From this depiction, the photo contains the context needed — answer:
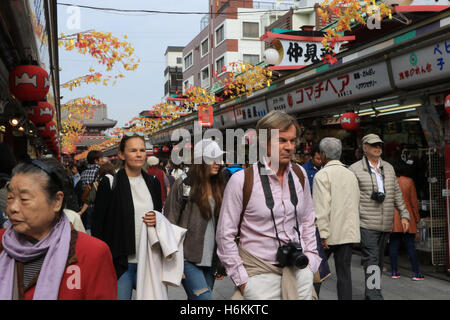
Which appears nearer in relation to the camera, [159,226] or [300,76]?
[159,226]

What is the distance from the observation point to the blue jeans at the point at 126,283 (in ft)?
12.1

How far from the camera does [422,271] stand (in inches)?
294

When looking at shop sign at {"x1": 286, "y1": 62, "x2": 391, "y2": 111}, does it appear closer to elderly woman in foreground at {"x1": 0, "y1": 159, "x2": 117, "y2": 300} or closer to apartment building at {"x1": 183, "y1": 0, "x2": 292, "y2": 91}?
elderly woman in foreground at {"x1": 0, "y1": 159, "x2": 117, "y2": 300}

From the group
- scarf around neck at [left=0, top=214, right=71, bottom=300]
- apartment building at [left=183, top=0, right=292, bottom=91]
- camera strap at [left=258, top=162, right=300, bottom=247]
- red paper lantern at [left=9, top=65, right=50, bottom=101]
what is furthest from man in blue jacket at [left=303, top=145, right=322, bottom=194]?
apartment building at [left=183, top=0, right=292, bottom=91]

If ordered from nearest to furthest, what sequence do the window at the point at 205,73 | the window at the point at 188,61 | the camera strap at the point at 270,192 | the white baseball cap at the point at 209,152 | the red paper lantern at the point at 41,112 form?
the camera strap at the point at 270,192 → the white baseball cap at the point at 209,152 → the red paper lantern at the point at 41,112 → the window at the point at 205,73 → the window at the point at 188,61

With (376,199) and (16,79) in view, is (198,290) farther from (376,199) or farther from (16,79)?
(16,79)

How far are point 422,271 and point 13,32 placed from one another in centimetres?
705

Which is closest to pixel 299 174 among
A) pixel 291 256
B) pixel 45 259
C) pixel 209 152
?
pixel 291 256

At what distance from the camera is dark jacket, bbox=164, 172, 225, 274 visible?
3791mm

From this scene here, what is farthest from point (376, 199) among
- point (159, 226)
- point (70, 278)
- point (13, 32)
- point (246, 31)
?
point (246, 31)

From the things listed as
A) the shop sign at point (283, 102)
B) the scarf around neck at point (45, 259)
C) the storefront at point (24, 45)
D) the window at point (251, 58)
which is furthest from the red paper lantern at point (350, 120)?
the window at point (251, 58)

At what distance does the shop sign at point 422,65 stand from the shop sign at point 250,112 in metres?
5.32

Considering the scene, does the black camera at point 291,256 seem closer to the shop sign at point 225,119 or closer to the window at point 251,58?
the shop sign at point 225,119

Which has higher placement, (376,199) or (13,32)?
(13,32)
